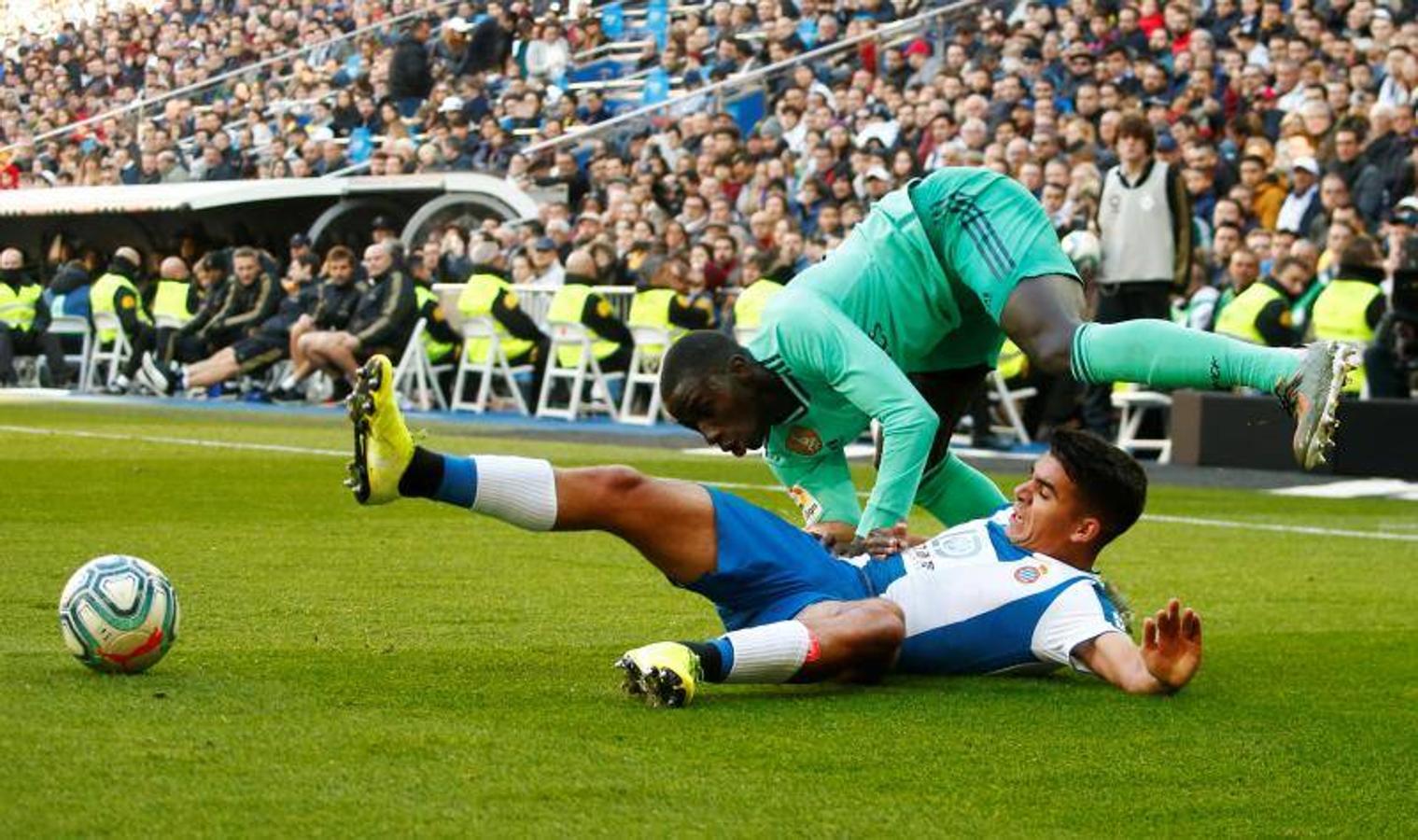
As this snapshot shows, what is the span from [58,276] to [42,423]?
10600 mm

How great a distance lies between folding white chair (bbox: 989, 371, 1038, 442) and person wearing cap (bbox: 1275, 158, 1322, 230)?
94.9 inches

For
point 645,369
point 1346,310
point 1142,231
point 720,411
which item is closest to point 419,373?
point 645,369

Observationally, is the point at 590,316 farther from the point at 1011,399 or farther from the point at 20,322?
the point at 20,322

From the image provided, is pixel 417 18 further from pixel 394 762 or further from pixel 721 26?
pixel 394 762

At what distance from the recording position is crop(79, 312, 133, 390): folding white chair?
91.2 ft

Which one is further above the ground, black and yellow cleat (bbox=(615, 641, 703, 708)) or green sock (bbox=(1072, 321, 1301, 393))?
green sock (bbox=(1072, 321, 1301, 393))

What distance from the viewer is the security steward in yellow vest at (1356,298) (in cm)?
1602

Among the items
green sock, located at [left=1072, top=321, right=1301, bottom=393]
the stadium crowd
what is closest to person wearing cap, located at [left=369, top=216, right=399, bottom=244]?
the stadium crowd

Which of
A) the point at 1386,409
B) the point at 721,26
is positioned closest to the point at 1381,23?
the point at 1386,409

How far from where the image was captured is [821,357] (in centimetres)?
711

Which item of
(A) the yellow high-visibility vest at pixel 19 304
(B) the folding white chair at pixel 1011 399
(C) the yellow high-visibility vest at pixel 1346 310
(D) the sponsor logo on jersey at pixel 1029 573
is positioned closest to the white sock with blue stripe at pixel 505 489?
(D) the sponsor logo on jersey at pixel 1029 573

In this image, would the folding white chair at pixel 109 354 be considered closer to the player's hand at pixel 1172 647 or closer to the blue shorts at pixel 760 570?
the blue shorts at pixel 760 570

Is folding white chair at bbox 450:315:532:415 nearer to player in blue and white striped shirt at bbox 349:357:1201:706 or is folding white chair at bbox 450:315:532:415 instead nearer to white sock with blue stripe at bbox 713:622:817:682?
player in blue and white striped shirt at bbox 349:357:1201:706

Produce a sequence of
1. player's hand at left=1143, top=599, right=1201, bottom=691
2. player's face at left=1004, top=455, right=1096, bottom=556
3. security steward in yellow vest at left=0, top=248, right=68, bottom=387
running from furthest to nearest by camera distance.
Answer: security steward in yellow vest at left=0, top=248, right=68, bottom=387, player's face at left=1004, top=455, right=1096, bottom=556, player's hand at left=1143, top=599, right=1201, bottom=691
